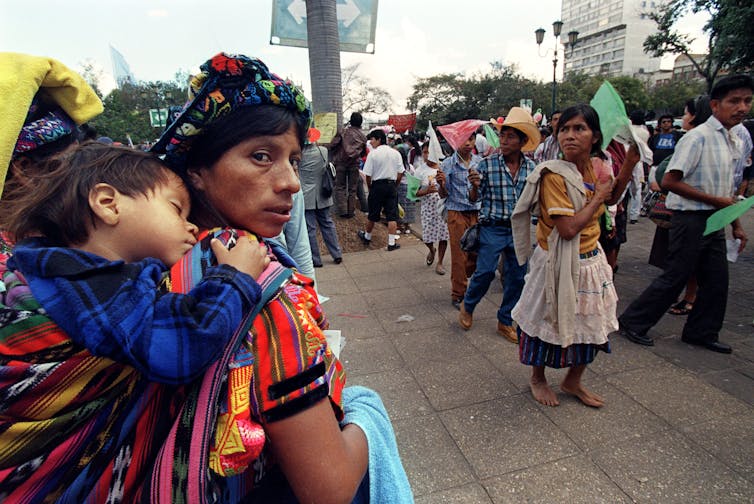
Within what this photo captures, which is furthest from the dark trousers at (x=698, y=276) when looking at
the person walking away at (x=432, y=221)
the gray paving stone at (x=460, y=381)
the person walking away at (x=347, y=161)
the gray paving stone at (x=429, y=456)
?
the person walking away at (x=347, y=161)

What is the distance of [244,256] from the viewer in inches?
31.7

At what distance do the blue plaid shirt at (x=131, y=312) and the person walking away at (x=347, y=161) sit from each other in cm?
741

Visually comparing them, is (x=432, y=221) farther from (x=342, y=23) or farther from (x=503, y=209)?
(x=342, y=23)

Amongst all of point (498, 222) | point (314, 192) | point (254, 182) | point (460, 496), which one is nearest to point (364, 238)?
point (314, 192)

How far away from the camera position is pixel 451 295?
507 centimetres

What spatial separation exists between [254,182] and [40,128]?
2.84ft

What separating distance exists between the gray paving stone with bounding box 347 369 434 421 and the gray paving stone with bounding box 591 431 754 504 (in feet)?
3.65

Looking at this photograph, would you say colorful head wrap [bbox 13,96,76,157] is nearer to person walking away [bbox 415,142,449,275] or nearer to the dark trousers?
the dark trousers

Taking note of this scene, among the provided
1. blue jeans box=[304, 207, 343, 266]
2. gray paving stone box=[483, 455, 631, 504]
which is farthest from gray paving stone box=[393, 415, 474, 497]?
blue jeans box=[304, 207, 343, 266]

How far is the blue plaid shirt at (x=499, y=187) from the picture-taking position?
13.0ft

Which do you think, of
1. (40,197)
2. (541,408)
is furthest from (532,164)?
(40,197)

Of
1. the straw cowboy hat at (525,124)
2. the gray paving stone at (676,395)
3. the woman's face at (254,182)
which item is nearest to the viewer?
the woman's face at (254,182)

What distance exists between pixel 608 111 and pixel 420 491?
227 cm

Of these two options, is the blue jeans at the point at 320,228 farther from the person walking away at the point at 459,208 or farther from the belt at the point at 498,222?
the belt at the point at 498,222
